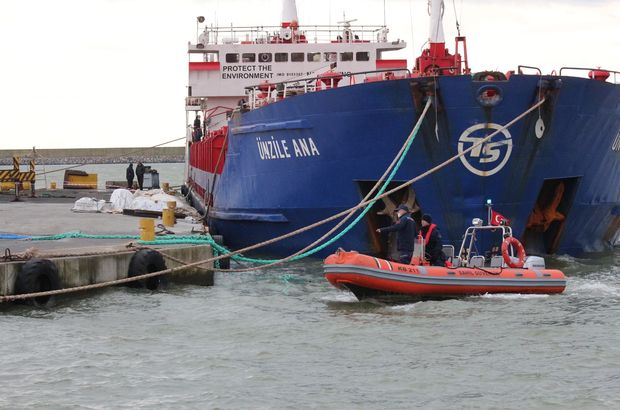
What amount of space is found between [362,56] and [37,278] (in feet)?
63.6

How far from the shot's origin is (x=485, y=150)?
61.9 ft

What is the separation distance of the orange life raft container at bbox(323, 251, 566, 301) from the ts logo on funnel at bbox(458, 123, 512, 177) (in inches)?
111

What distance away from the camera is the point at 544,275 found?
54.1 feet

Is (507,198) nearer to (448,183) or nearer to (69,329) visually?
(448,183)

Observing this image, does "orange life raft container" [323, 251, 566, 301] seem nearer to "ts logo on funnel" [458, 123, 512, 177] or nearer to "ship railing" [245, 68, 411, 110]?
"ts logo on funnel" [458, 123, 512, 177]

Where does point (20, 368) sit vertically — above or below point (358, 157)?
below

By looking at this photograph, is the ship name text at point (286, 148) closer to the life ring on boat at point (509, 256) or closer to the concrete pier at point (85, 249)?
the concrete pier at point (85, 249)

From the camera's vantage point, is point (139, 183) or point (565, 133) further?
point (139, 183)

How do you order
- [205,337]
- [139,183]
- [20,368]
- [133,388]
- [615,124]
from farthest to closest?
[139,183], [615,124], [205,337], [20,368], [133,388]

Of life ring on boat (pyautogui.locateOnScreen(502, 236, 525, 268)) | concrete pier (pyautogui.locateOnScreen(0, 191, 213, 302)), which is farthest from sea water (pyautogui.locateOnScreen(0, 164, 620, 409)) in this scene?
life ring on boat (pyautogui.locateOnScreen(502, 236, 525, 268))

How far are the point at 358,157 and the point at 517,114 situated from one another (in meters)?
2.86

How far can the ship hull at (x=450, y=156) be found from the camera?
1886cm

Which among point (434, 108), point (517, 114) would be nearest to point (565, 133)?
point (517, 114)

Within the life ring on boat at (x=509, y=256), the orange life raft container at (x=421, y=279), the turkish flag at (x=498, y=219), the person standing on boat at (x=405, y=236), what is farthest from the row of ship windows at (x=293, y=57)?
the orange life raft container at (x=421, y=279)
